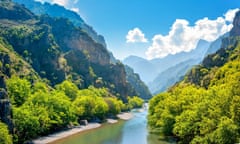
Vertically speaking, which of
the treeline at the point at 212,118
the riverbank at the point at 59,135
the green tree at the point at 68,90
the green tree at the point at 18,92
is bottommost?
the riverbank at the point at 59,135

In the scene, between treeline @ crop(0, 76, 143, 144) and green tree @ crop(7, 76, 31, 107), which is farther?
green tree @ crop(7, 76, 31, 107)

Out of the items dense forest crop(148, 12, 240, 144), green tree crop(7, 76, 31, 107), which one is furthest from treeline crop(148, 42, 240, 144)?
green tree crop(7, 76, 31, 107)

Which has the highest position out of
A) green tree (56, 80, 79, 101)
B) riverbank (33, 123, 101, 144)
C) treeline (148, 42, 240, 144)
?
green tree (56, 80, 79, 101)

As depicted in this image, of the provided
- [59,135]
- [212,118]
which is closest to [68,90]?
[59,135]

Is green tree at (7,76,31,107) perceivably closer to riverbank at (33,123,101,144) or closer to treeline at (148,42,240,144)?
riverbank at (33,123,101,144)

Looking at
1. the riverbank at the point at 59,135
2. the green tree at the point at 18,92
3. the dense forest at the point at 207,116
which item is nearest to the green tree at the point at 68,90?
the riverbank at the point at 59,135

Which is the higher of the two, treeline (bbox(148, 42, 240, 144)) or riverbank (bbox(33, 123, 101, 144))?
treeline (bbox(148, 42, 240, 144))

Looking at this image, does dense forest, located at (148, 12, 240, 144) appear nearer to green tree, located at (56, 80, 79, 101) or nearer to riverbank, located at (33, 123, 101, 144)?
riverbank, located at (33, 123, 101, 144)

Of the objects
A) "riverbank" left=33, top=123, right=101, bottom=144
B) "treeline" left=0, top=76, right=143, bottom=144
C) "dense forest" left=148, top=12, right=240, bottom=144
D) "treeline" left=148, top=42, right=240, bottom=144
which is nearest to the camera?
"treeline" left=148, top=42, right=240, bottom=144

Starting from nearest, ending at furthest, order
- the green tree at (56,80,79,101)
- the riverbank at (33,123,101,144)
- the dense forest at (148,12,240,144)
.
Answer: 1. the dense forest at (148,12,240,144)
2. the riverbank at (33,123,101,144)
3. the green tree at (56,80,79,101)

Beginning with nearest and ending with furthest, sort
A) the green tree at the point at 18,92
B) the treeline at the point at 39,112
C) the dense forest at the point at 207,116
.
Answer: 1. the dense forest at the point at 207,116
2. the treeline at the point at 39,112
3. the green tree at the point at 18,92

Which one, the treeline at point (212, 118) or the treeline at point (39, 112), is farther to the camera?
the treeline at point (39, 112)

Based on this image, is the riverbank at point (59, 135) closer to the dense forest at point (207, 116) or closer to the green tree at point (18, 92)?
the green tree at point (18, 92)

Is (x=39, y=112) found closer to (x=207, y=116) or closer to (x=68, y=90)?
(x=207, y=116)
